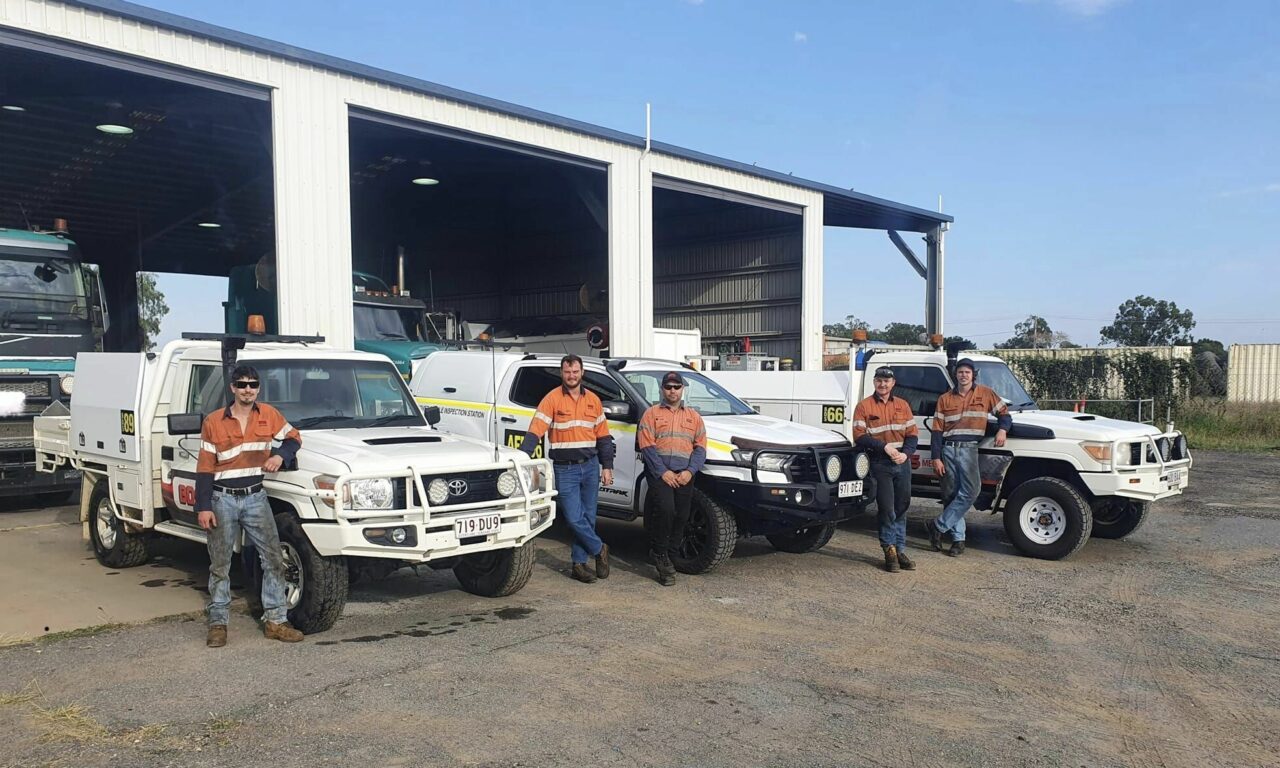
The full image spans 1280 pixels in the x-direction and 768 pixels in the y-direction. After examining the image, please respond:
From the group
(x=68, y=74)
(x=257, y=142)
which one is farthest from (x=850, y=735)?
(x=257, y=142)

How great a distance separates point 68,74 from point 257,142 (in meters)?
4.37

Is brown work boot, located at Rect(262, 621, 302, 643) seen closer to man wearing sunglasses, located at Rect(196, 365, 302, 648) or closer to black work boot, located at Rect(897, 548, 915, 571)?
man wearing sunglasses, located at Rect(196, 365, 302, 648)

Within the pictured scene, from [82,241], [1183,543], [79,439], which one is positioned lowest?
[1183,543]

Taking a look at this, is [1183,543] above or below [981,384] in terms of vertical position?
below

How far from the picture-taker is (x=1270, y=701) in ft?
16.5

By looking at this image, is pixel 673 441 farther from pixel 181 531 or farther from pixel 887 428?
pixel 181 531

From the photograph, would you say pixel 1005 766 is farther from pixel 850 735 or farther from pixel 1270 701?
pixel 1270 701

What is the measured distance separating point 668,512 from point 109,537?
4.79 m

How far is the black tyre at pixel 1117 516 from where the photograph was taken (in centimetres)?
955

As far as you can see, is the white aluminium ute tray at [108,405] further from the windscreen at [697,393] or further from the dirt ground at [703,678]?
the windscreen at [697,393]

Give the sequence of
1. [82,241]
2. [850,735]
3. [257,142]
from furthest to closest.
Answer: [82,241] → [257,142] → [850,735]

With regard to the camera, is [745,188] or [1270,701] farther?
[745,188]

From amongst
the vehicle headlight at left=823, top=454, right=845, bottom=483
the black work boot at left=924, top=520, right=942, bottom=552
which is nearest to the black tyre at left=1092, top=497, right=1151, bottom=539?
the black work boot at left=924, top=520, right=942, bottom=552

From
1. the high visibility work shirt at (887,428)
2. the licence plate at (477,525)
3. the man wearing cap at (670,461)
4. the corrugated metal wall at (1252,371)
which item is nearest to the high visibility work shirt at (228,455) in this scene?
the licence plate at (477,525)
